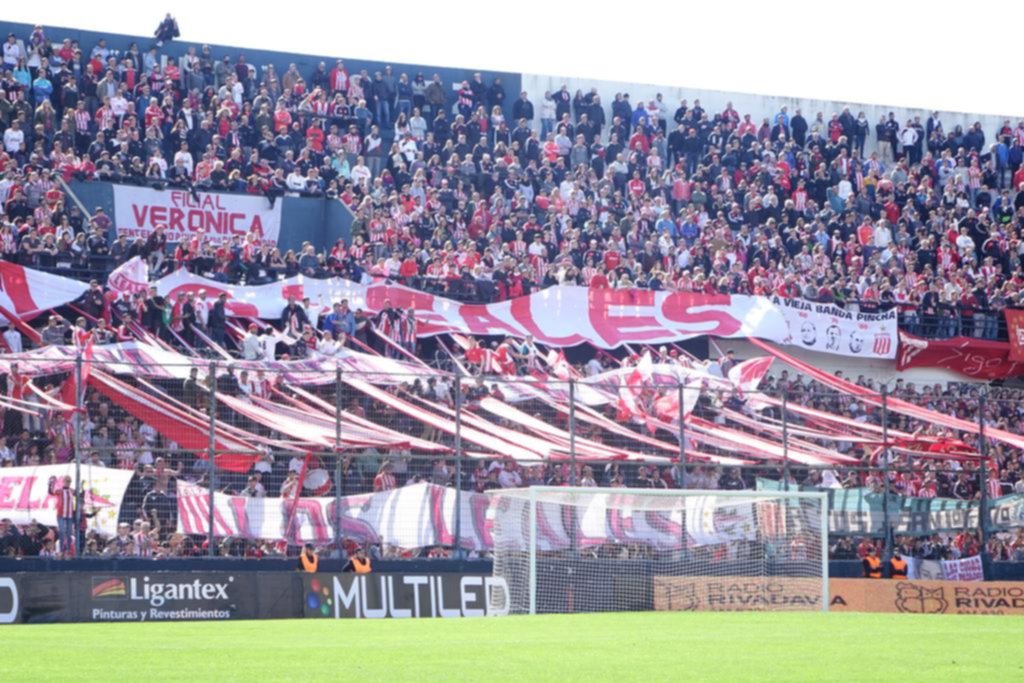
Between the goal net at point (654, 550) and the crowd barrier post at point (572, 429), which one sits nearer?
the goal net at point (654, 550)

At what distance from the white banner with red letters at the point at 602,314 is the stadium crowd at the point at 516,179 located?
21.2 inches

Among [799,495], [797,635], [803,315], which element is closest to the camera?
[797,635]

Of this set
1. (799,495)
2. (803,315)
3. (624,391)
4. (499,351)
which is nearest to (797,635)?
(799,495)

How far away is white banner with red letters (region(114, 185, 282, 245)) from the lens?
3444 cm

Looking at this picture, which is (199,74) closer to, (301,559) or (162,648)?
(301,559)

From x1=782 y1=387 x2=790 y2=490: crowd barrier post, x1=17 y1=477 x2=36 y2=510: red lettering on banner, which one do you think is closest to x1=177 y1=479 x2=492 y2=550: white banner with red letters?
x1=17 y1=477 x2=36 y2=510: red lettering on banner

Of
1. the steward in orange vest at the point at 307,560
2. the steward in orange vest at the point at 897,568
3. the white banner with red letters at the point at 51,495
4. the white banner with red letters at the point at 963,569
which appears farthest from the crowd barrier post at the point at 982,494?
the white banner with red letters at the point at 51,495

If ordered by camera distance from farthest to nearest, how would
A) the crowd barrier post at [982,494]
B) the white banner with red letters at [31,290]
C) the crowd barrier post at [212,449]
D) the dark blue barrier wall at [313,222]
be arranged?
the dark blue barrier wall at [313,222]
the white banner with red letters at [31,290]
the crowd barrier post at [982,494]
the crowd barrier post at [212,449]

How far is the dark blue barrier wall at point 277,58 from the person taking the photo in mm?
38250

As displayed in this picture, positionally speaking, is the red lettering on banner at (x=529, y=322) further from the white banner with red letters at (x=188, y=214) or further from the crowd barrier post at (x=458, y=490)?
the crowd barrier post at (x=458, y=490)

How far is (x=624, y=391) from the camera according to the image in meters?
27.5

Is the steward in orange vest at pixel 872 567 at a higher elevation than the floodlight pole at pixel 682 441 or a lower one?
lower

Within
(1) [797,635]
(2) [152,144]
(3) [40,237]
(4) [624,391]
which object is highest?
(2) [152,144]

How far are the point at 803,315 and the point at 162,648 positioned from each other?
81.8ft
